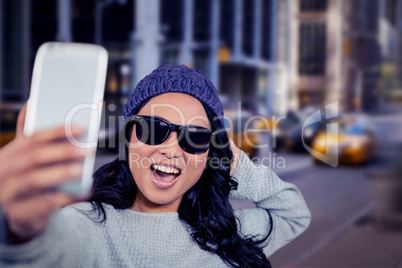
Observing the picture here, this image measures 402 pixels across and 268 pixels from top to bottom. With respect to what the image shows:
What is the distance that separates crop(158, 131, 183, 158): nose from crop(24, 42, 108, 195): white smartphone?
26 cm

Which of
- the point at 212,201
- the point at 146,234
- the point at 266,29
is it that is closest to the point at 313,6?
the point at 266,29

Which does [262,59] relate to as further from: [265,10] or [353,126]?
[353,126]

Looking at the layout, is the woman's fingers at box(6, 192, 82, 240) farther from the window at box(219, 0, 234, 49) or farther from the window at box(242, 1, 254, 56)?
the window at box(242, 1, 254, 56)

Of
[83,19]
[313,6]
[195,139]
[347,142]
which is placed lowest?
[347,142]

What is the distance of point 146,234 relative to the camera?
150 centimetres

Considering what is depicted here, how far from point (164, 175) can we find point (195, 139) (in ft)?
0.47

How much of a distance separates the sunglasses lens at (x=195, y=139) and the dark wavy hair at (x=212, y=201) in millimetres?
59

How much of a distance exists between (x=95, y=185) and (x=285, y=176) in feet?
31.9

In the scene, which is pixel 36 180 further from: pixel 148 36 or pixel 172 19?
pixel 172 19

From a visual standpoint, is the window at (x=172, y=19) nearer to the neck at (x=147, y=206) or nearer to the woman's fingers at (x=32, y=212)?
the neck at (x=147, y=206)

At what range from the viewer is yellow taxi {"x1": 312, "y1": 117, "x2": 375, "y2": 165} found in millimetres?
12719

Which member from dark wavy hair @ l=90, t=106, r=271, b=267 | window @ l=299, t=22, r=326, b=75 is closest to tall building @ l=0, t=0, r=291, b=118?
window @ l=299, t=22, r=326, b=75

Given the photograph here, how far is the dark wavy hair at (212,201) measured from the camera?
5.32ft

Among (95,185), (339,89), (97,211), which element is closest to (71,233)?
(97,211)
